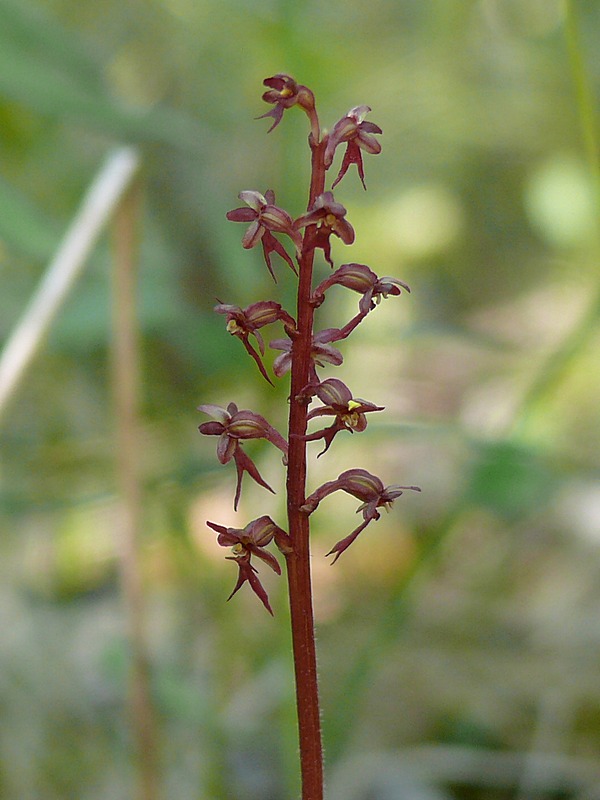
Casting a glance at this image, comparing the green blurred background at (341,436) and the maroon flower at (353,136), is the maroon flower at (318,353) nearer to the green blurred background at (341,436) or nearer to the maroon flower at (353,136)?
the maroon flower at (353,136)

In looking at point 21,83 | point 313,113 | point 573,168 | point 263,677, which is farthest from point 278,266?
point 313,113

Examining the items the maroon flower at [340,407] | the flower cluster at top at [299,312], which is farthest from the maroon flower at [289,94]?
the maroon flower at [340,407]

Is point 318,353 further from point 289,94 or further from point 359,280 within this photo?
point 289,94

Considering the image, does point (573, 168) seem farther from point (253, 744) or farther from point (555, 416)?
point (253, 744)

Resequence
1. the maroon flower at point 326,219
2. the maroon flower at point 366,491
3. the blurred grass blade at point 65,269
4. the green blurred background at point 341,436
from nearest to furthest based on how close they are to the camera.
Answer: the maroon flower at point 326,219
the maroon flower at point 366,491
the blurred grass blade at point 65,269
the green blurred background at point 341,436

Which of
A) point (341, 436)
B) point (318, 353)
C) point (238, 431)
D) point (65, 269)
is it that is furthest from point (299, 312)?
point (341, 436)

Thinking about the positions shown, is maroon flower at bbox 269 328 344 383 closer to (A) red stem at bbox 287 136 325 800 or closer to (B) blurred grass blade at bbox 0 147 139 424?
(A) red stem at bbox 287 136 325 800

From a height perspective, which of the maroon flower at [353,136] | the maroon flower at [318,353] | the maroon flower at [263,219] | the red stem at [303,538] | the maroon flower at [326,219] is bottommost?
the red stem at [303,538]

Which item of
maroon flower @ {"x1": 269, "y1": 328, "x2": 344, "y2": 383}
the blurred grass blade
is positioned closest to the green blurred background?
the blurred grass blade
